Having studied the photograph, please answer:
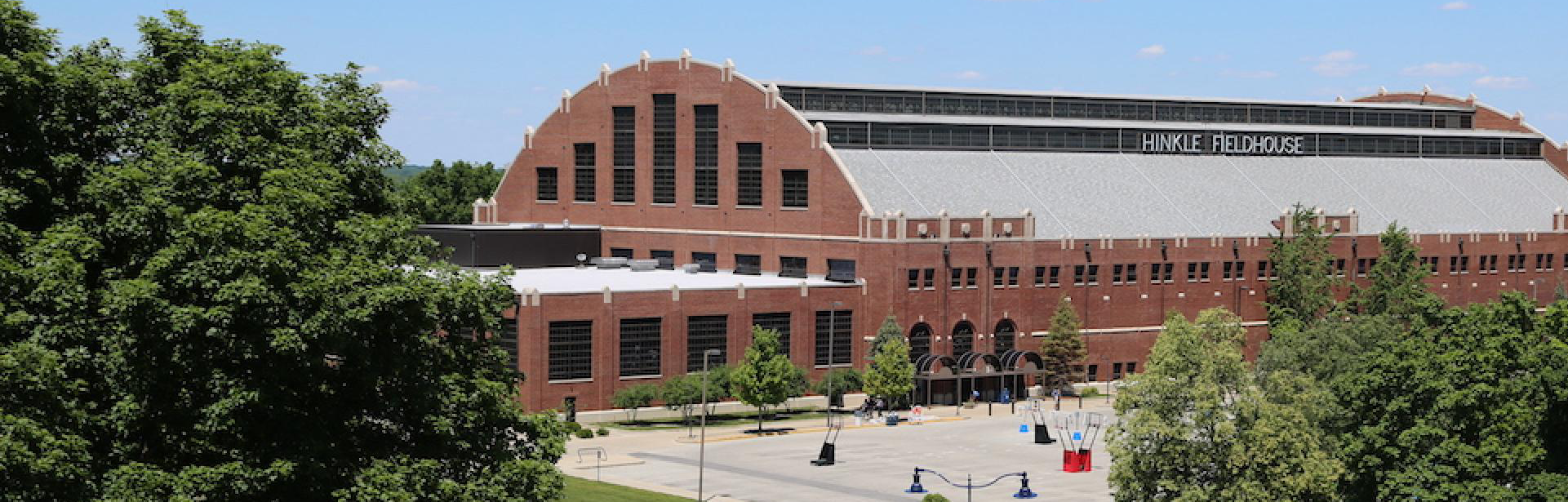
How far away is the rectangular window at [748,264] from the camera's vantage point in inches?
4523

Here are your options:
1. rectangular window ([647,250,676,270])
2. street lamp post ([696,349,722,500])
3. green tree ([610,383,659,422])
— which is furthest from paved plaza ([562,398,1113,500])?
rectangular window ([647,250,676,270])

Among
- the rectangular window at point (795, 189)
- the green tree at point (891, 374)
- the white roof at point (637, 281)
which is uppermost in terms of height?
the rectangular window at point (795, 189)


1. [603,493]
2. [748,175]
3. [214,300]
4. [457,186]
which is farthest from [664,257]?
[214,300]

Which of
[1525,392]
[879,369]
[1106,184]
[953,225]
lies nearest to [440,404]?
[1525,392]

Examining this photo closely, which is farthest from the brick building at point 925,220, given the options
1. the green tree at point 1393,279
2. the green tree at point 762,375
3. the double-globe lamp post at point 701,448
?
the double-globe lamp post at point 701,448

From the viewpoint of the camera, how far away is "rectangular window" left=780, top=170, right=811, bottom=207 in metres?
114

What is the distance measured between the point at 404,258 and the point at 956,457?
47.4m

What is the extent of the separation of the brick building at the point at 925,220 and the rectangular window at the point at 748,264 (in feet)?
0.38

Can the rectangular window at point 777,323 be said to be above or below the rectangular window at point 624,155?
below

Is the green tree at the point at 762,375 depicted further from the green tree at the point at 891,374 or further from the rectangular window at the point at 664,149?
the rectangular window at the point at 664,149

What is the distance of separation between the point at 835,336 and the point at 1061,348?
13.6 metres

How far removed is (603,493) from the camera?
2739 inches

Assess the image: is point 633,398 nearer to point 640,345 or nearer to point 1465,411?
point 640,345

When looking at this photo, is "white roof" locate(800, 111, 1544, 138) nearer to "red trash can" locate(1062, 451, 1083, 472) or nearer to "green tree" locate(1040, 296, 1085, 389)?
"green tree" locate(1040, 296, 1085, 389)
